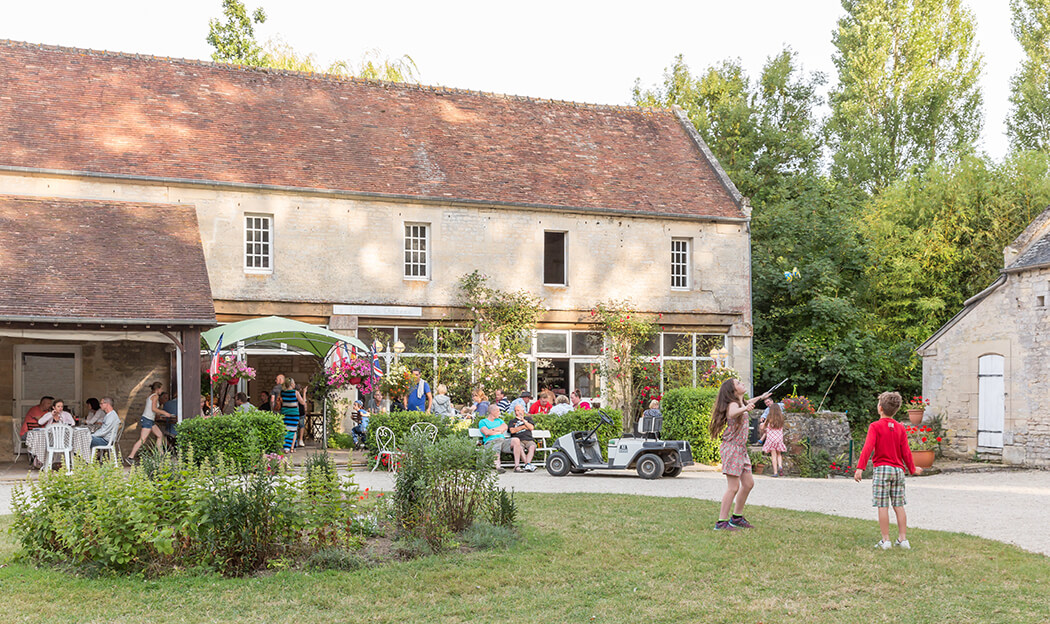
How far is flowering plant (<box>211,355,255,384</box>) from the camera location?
657 inches

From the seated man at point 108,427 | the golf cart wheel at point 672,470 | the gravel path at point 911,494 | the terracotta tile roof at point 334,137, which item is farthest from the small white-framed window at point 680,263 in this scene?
the seated man at point 108,427

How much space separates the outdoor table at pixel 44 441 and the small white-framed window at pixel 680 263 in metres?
13.8

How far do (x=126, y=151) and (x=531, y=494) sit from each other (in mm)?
12268

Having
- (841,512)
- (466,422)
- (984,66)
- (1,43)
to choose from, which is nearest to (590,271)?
(466,422)

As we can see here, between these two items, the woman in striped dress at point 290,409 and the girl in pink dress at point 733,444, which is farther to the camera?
the woman in striped dress at point 290,409

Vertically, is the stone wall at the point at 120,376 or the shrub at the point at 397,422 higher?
the stone wall at the point at 120,376

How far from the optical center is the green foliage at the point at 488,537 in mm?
8672

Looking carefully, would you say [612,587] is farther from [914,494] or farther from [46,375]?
[46,375]

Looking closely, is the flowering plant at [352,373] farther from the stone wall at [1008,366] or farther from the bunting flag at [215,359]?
the stone wall at [1008,366]

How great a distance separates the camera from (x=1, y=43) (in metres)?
21.8

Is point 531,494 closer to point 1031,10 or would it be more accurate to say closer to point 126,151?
point 126,151

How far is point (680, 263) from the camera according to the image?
24.2 meters

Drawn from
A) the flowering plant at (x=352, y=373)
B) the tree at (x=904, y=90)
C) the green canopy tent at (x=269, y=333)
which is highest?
the tree at (x=904, y=90)

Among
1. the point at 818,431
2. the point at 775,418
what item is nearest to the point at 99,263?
the point at 775,418
